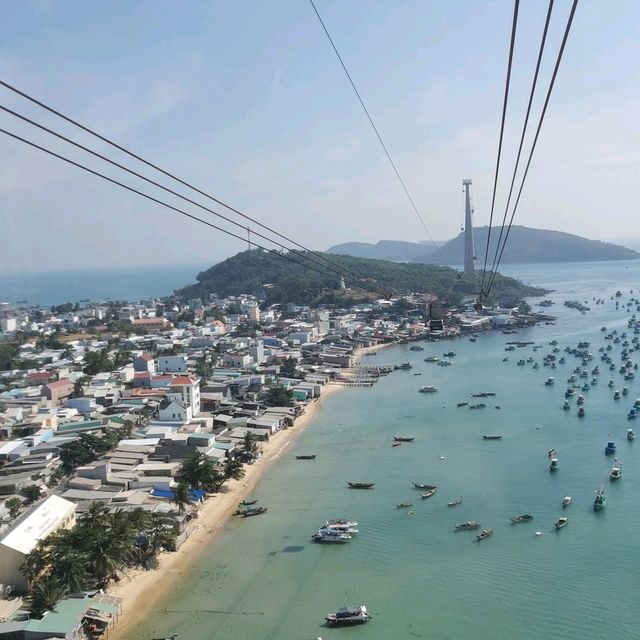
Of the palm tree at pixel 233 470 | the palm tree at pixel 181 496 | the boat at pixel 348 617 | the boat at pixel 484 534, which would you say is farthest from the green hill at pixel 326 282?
the boat at pixel 348 617

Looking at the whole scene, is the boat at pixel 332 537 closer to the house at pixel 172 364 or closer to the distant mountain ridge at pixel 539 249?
the house at pixel 172 364

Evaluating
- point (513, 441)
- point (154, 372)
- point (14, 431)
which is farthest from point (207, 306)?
point (513, 441)

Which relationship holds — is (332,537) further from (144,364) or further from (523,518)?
(144,364)

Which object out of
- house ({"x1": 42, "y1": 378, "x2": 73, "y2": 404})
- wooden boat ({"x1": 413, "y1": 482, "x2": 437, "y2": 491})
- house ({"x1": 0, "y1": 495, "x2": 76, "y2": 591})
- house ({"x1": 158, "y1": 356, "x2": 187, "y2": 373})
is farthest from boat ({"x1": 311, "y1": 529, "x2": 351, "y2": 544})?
house ({"x1": 158, "y1": 356, "x2": 187, "y2": 373})

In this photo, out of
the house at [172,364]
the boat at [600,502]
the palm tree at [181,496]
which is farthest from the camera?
the house at [172,364]

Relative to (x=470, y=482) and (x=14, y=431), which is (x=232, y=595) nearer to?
(x=470, y=482)

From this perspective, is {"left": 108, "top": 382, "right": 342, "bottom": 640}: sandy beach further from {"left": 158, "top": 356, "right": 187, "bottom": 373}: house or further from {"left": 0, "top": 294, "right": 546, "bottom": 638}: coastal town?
{"left": 158, "top": 356, "right": 187, "bottom": 373}: house
